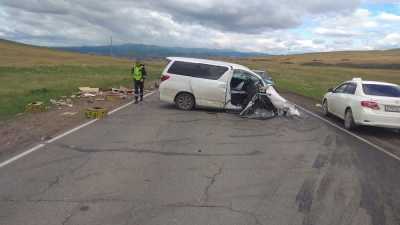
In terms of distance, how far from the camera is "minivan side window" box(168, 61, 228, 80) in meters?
18.8

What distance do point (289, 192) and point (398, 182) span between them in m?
2.24

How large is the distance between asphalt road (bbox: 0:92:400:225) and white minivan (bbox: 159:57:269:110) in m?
5.07

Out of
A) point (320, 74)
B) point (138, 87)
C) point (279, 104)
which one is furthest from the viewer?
point (320, 74)

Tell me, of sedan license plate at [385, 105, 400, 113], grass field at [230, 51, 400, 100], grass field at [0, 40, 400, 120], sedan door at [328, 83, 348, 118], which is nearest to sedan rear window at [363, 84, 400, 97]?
sedan license plate at [385, 105, 400, 113]

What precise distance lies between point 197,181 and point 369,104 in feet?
28.6

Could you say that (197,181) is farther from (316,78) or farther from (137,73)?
(316,78)

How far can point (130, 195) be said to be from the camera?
7.05 metres

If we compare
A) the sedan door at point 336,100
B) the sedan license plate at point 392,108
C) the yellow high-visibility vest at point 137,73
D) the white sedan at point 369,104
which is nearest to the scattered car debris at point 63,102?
the yellow high-visibility vest at point 137,73

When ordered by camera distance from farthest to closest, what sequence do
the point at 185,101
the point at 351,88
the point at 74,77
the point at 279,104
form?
the point at 74,77
the point at 185,101
the point at 279,104
the point at 351,88

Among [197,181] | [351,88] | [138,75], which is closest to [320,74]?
[138,75]

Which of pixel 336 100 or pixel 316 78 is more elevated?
pixel 336 100

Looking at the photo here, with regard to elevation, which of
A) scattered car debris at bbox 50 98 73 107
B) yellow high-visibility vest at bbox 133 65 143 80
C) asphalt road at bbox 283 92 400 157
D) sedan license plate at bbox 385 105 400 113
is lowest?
scattered car debris at bbox 50 98 73 107

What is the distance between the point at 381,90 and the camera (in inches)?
629

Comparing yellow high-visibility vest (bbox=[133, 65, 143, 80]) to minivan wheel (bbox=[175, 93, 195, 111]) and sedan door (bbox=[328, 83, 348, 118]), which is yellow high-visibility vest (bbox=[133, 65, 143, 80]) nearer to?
minivan wheel (bbox=[175, 93, 195, 111])
